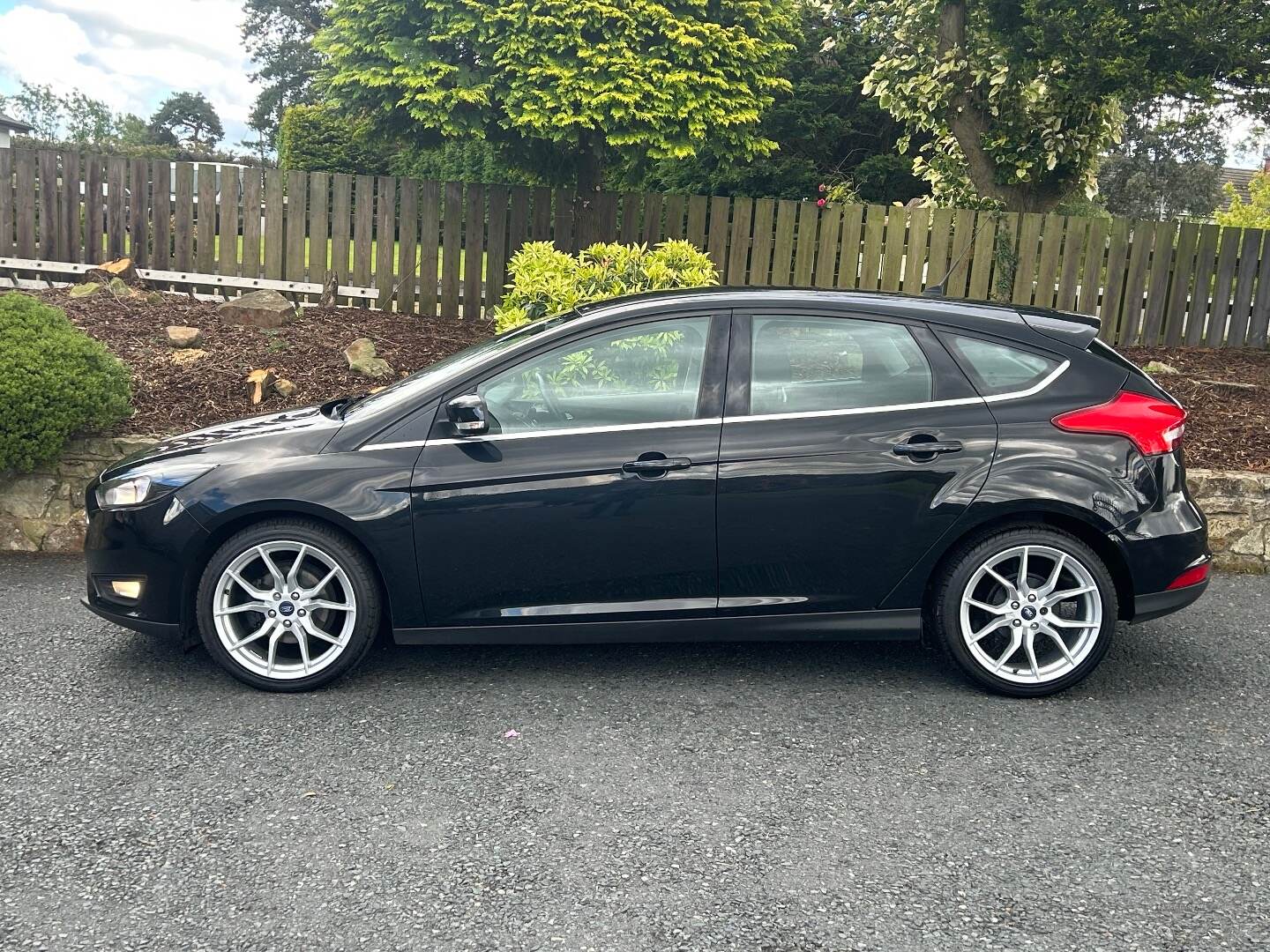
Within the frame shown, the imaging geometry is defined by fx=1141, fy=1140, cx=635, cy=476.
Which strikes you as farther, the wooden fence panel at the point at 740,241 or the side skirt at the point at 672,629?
the wooden fence panel at the point at 740,241

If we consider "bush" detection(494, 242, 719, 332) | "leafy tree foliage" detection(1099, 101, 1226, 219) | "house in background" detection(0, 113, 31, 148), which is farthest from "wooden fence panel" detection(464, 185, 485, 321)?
"house in background" detection(0, 113, 31, 148)

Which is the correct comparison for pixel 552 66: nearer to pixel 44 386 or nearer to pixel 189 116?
pixel 44 386

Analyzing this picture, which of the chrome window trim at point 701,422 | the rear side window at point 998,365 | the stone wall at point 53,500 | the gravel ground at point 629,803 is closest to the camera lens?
the gravel ground at point 629,803

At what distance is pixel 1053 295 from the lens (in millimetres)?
11602

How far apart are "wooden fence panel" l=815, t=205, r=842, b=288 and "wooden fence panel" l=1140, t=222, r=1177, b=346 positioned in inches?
124

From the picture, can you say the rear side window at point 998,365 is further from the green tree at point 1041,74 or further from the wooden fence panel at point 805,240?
the wooden fence panel at point 805,240

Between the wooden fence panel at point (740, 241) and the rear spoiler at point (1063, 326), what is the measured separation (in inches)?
257

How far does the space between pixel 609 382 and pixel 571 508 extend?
23.2 inches

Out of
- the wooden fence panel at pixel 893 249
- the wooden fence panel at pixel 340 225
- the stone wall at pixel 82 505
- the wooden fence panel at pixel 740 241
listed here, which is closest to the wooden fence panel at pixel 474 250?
the wooden fence panel at pixel 340 225

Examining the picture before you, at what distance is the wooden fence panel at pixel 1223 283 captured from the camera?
37.0 feet

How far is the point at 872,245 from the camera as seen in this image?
11445 mm

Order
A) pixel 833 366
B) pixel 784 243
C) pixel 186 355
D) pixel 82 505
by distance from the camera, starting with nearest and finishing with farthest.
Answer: pixel 833 366 < pixel 82 505 < pixel 186 355 < pixel 784 243

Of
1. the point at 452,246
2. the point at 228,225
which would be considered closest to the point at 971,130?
the point at 452,246

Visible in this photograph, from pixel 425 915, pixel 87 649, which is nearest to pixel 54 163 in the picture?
pixel 87 649
